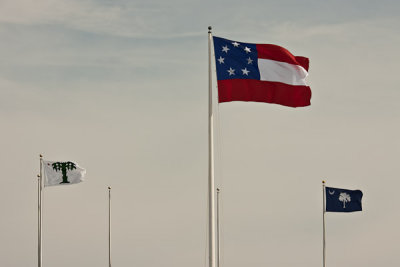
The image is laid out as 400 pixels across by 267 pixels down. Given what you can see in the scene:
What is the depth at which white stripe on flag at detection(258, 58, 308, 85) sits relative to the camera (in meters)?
42.7

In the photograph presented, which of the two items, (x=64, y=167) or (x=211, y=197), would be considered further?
(x=64, y=167)

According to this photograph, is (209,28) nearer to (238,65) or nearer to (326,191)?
(238,65)

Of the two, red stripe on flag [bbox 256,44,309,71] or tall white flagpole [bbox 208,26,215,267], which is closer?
tall white flagpole [bbox 208,26,215,267]

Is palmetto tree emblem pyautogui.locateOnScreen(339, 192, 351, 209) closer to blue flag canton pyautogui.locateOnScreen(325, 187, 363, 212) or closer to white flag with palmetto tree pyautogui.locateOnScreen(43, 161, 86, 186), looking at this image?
blue flag canton pyautogui.locateOnScreen(325, 187, 363, 212)

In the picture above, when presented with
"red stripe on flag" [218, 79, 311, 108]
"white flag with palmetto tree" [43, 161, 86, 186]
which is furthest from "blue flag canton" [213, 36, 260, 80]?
"white flag with palmetto tree" [43, 161, 86, 186]

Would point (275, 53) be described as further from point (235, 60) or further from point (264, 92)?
point (235, 60)

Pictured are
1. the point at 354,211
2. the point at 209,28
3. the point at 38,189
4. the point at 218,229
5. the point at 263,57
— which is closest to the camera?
the point at 209,28

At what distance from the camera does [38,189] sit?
58906 mm

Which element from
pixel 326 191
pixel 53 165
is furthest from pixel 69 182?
pixel 326 191

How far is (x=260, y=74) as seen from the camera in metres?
42.6

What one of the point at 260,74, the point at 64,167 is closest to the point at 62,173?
the point at 64,167

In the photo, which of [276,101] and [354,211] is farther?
[354,211]

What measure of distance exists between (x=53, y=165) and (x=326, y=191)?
21492mm

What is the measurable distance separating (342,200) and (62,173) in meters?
21.6
